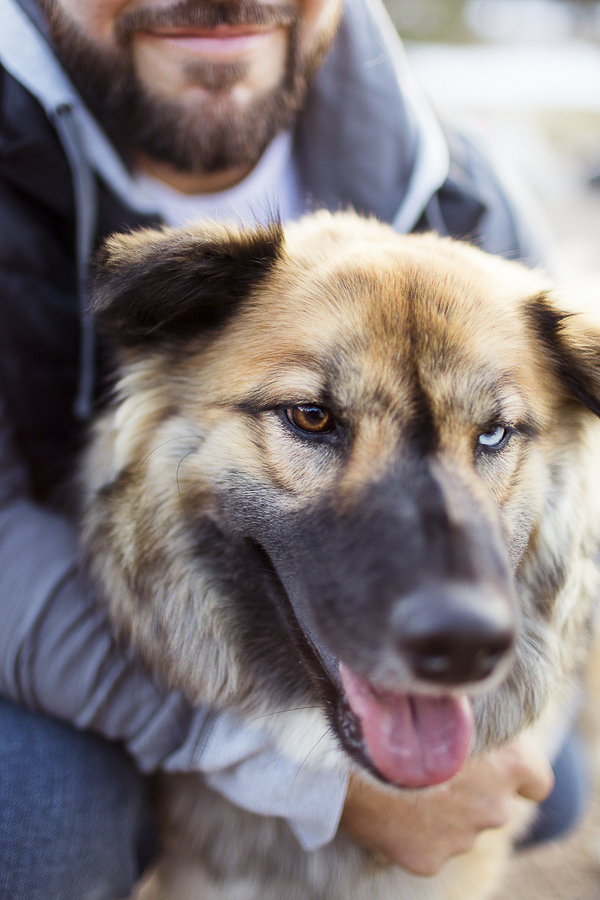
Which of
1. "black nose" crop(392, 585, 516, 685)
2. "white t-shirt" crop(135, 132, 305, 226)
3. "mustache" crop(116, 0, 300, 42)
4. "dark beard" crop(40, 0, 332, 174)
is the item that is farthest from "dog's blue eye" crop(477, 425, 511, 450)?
"mustache" crop(116, 0, 300, 42)

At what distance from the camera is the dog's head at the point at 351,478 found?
1103 millimetres

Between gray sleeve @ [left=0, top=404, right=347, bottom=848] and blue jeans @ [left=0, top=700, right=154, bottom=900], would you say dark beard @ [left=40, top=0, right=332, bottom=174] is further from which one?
blue jeans @ [left=0, top=700, right=154, bottom=900]

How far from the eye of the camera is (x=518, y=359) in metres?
1.36

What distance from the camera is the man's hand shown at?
4.95ft

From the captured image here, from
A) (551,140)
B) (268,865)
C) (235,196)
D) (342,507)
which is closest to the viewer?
(342,507)

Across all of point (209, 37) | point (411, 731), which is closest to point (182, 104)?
point (209, 37)

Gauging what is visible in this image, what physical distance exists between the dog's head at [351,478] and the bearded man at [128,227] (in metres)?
0.16

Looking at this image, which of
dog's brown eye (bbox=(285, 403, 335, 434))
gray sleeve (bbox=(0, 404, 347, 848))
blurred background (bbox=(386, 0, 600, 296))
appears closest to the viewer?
dog's brown eye (bbox=(285, 403, 335, 434))

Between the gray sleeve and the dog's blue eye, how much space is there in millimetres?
777

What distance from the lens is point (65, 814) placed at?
1528mm

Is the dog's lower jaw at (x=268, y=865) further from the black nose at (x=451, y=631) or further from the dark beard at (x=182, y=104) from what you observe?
the dark beard at (x=182, y=104)

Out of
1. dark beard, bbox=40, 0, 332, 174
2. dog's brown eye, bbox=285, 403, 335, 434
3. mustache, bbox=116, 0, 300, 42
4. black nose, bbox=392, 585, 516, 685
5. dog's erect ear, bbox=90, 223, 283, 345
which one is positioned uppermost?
mustache, bbox=116, 0, 300, 42

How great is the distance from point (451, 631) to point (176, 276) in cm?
84

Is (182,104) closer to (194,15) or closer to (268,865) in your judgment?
(194,15)
